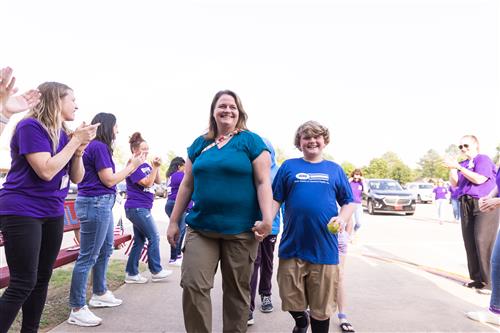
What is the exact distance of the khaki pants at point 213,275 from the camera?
9.16 ft

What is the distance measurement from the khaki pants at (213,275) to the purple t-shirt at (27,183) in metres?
1.07

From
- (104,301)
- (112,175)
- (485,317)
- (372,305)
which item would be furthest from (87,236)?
(485,317)

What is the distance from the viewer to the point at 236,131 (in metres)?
3.06

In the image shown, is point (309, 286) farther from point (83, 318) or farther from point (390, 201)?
point (390, 201)

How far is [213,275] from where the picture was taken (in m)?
2.93

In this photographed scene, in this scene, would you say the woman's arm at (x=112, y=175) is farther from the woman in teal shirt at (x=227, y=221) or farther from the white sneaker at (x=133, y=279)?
the white sneaker at (x=133, y=279)

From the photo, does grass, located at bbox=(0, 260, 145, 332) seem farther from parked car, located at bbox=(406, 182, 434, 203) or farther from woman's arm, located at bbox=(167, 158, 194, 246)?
parked car, located at bbox=(406, 182, 434, 203)

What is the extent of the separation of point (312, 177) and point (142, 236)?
9.95 ft

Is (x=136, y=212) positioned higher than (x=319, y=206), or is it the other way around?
(x=319, y=206)

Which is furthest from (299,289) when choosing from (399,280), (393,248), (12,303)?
(393,248)

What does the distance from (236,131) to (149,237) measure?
275 centimetres

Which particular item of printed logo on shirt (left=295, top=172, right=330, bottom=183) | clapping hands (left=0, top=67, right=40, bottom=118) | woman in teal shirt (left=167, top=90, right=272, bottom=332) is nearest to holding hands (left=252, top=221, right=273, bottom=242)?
woman in teal shirt (left=167, top=90, right=272, bottom=332)

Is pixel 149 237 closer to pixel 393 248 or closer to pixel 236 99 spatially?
pixel 236 99

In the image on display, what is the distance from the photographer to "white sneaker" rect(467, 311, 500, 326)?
3.94m
